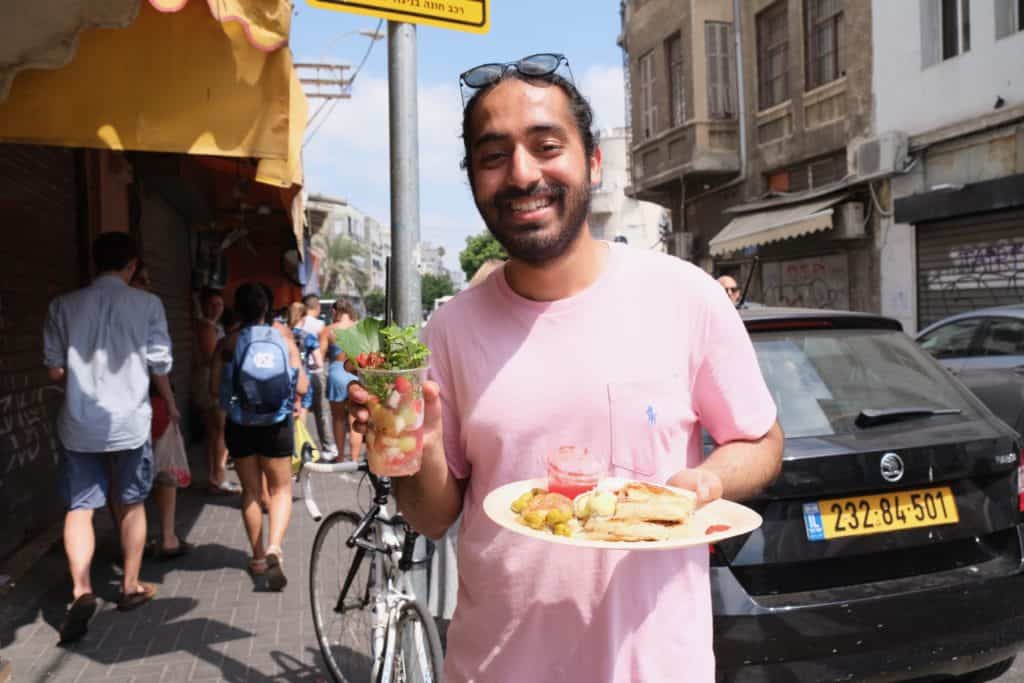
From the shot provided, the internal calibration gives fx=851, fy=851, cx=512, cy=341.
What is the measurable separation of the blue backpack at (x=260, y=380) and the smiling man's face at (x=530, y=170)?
410cm

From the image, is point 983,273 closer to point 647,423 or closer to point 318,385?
point 318,385

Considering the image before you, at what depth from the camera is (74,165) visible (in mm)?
7434

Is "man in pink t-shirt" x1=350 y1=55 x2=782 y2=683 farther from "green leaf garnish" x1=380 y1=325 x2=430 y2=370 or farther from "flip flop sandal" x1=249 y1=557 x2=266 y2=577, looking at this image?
"flip flop sandal" x1=249 y1=557 x2=266 y2=577

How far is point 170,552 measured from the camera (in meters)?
6.06

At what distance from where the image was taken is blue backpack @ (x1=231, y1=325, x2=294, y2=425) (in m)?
5.54

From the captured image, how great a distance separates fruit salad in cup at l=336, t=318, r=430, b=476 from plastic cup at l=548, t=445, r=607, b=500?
267 millimetres

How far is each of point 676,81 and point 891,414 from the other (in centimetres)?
1991

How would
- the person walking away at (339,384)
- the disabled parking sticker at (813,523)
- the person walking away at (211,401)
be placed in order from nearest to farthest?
the disabled parking sticker at (813,523) → the person walking away at (211,401) → the person walking away at (339,384)

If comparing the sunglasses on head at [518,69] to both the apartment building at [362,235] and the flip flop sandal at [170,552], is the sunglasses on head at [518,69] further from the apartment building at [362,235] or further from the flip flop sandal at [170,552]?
the apartment building at [362,235]

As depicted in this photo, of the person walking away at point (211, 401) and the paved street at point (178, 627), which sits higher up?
the person walking away at point (211, 401)

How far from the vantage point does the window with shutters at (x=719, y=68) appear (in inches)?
790

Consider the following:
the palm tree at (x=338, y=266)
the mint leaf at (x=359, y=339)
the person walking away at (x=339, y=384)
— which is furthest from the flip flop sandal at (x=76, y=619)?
the palm tree at (x=338, y=266)

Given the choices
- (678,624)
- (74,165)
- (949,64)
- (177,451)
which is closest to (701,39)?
(949,64)

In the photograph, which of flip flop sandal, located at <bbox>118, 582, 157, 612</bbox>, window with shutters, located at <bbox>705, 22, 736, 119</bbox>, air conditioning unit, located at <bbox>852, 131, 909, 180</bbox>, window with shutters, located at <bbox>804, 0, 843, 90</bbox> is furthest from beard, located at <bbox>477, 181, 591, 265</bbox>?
window with shutters, located at <bbox>705, 22, 736, 119</bbox>
